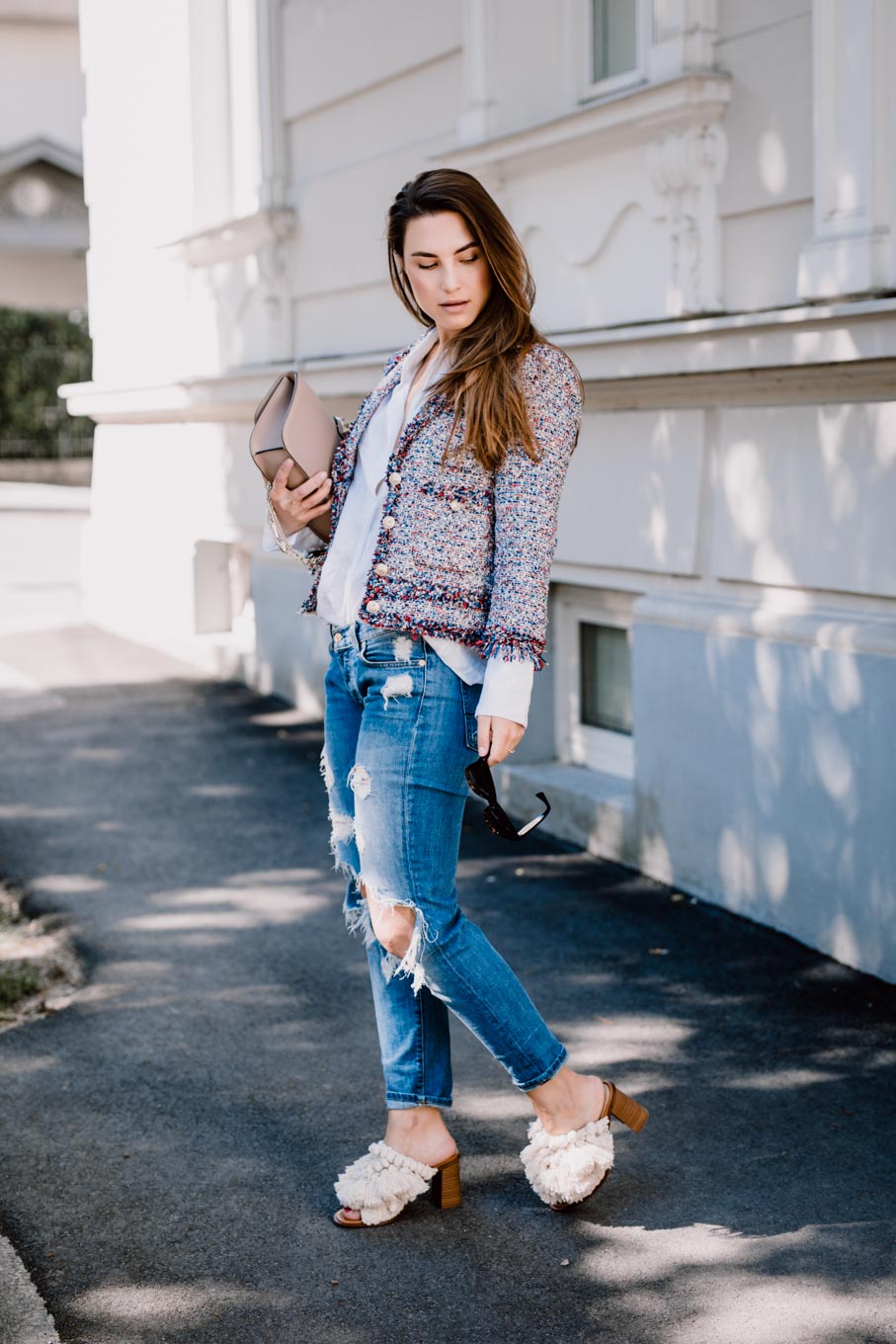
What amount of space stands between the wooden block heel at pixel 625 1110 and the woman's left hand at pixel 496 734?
2.57 ft

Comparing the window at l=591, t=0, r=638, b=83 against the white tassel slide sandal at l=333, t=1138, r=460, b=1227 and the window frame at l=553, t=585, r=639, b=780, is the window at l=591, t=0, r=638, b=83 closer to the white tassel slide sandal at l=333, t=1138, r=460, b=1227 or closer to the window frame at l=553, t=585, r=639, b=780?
the window frame at l=553, t=585, r=639, b=780

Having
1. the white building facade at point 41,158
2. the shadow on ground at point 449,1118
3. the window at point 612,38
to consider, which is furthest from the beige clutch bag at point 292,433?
the white building facade at point 41,158

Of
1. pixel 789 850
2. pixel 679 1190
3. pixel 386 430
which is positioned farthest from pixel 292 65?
pixel 679 1190

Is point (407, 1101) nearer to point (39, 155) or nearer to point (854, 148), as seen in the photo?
point (854, 148)

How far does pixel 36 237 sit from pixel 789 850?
28.9 metres

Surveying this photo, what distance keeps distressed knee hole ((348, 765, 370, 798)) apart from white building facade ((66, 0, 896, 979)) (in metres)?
1.86

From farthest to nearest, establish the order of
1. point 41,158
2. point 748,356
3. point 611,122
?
1. point 41,158
2. point 611,122
3. point 748,356

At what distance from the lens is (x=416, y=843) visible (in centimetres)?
303

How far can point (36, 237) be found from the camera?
102 feet

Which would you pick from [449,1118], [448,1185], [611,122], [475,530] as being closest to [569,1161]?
[448,1185]

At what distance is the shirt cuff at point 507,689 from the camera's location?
289 cm

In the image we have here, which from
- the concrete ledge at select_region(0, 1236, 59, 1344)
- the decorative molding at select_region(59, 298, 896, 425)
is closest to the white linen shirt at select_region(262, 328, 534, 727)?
the concrete ledge at select_region(0, 1236, 59, 1344)

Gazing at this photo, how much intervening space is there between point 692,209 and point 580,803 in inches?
78.6

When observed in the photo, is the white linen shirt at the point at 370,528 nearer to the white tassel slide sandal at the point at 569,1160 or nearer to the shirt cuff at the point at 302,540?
the shirt cuff at the point at 302,540
